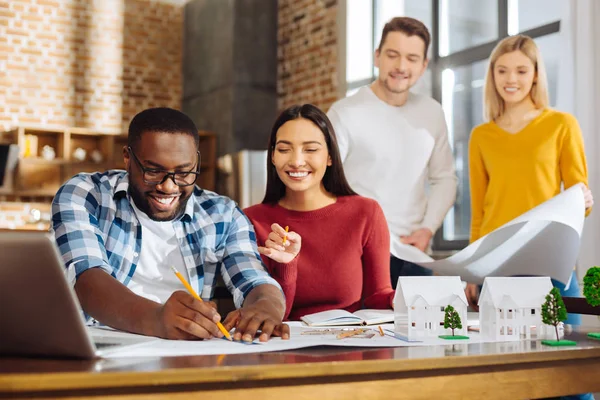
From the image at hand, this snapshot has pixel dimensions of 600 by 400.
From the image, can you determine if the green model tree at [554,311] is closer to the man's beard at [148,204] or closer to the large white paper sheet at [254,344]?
the large white paper sheet at [254,344]

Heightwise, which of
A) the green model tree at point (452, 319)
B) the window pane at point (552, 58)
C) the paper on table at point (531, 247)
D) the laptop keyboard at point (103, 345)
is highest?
the window pane at point (552, 58)

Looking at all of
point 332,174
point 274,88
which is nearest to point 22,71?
point 274,88

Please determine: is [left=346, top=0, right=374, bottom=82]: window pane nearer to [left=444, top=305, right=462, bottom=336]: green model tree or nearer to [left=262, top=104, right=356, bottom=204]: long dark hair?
[left=262, top=104, right=356, bottom=204]: long dark hair

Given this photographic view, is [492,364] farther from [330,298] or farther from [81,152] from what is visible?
[81,152]

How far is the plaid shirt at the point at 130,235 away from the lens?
61.2 inches

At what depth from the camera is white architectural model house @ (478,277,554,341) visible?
4.35ft

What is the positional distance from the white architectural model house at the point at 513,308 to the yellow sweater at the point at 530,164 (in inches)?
47.1

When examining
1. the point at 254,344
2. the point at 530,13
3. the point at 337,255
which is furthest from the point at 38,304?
the point at 530,13

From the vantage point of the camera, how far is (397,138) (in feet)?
8.82

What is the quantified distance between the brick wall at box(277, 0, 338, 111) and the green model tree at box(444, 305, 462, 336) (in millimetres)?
4885

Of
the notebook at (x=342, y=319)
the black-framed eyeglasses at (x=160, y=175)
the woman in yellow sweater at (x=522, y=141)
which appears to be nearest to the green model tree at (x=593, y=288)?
the notebook at (x=342, y=319)

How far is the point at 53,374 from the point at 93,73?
678 centimetres

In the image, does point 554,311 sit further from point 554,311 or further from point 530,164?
point 530,164

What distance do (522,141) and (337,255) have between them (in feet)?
3.05
